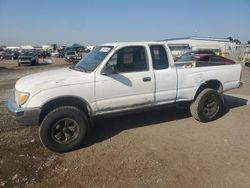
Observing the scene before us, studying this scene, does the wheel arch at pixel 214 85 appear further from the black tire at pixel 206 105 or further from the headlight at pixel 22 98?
the headlight at pixel 22 98

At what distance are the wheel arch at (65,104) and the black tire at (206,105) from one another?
8.77 feet

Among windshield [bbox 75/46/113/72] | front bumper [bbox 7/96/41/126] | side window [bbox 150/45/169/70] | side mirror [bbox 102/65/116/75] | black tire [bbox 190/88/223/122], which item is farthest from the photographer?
black tire [bbox 190/88/223/122]

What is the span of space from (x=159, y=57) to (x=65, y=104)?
2272 millimetres

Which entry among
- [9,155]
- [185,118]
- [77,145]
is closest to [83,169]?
[77,145]

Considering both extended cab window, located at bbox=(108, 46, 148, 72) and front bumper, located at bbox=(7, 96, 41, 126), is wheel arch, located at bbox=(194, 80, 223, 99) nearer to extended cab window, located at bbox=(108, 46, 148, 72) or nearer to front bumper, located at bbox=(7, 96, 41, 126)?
extended cab window, located at bbox=(108, 46, 148, 72)

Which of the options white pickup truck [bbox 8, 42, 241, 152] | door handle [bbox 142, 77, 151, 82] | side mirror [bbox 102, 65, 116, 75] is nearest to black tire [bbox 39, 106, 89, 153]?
white pickup truck [bbox 8, 42, 241, 152]

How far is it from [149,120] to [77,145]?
2324 mm

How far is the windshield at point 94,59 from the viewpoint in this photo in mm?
5395

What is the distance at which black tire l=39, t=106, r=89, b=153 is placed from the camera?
4812 mm

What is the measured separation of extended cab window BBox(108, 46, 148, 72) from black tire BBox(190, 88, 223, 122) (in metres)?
1.69

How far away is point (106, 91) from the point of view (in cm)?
527

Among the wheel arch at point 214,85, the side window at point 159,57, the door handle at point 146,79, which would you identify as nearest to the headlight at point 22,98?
the door handle at point 146,79

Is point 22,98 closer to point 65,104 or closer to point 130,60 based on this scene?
point 65,104

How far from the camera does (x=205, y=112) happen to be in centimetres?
664
